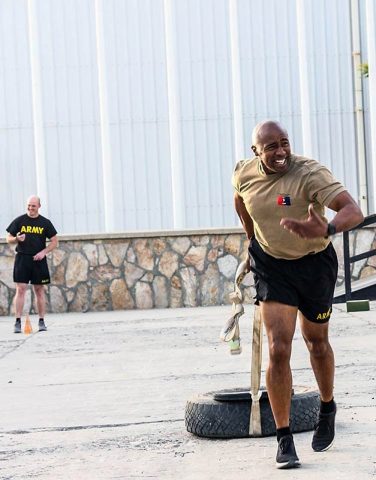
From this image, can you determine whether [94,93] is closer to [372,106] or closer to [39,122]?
[39,122]

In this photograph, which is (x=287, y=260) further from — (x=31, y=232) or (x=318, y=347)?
(x=31, y=232)

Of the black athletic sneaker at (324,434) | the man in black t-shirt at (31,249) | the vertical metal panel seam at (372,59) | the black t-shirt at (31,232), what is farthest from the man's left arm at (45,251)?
the black athletic sneaker at (324,434)

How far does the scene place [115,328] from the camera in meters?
16.4

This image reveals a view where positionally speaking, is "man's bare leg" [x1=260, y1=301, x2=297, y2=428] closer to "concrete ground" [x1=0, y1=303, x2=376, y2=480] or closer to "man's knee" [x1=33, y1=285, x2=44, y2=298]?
"concrete ground" [x1=0, y1=303, x2=376, y2=480]

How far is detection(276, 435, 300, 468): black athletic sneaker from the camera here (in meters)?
5.94

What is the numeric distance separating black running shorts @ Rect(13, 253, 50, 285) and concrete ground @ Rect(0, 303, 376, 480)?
102cm

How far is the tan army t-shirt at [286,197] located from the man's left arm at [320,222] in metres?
0.15

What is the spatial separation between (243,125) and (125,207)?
2540 mm

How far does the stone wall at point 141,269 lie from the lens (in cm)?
2081

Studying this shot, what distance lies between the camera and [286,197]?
5973mm

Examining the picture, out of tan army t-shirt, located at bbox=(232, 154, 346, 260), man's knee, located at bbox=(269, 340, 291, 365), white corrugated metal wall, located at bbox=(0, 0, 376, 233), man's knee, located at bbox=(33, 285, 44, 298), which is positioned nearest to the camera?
tan army t-shirt, located at bbox=(232, 154, 346, 260)

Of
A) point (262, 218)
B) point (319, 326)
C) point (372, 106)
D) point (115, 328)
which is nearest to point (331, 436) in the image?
point (319, 326)

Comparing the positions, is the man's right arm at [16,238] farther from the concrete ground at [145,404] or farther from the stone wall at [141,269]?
the stone wall at [141,269]

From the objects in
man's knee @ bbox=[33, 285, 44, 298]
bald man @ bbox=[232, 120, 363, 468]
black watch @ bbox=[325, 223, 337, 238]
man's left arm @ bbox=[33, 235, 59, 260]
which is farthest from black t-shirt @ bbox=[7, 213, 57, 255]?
black watch @ bbox=[325, 223, 337, 238]
